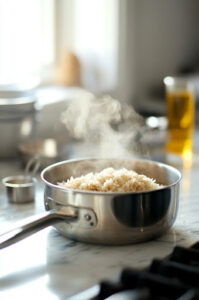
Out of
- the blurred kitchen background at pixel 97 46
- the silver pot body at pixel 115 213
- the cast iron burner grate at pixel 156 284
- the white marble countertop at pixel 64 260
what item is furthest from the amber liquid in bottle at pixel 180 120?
the cast iron burner grate at pixel 156 284

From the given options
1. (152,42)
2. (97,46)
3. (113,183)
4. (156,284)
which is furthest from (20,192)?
(152,42)

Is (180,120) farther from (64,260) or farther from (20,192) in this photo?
(64,260)

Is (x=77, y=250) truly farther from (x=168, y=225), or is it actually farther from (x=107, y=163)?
(x=107, y=163)

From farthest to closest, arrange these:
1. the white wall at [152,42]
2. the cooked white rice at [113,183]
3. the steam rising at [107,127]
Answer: the white wall at [152,42] → the steam rising at [107,127] → the cooked white rice at [113,183]

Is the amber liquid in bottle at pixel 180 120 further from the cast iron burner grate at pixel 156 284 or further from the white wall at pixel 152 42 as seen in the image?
the cast iron burner grate at pixel 156 284

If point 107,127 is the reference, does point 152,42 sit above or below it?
above

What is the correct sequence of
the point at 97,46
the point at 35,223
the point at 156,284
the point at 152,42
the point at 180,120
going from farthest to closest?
the point at 152,42 → the point at 97,46 → the point at 180,120 → the point at 35,223 → the point at 156,284

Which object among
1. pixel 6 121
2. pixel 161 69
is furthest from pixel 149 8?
pixel 6 121
